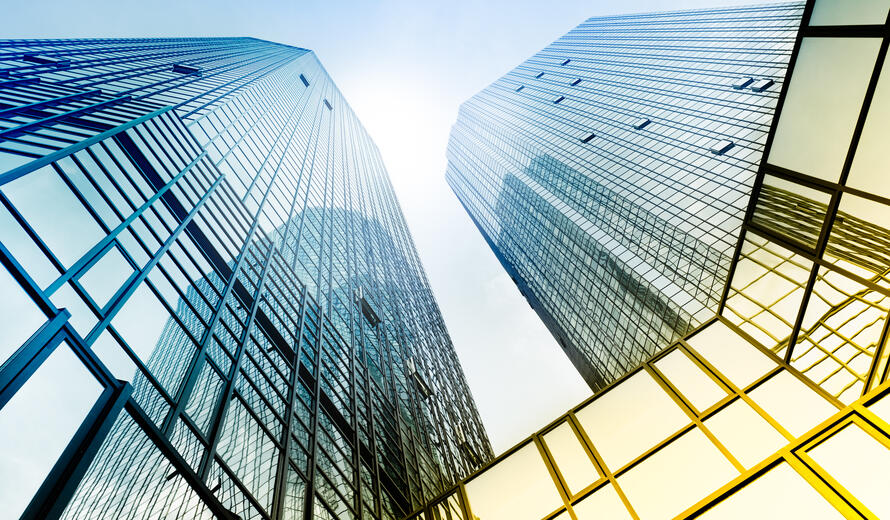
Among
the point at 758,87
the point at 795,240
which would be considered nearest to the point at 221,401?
the point at 795,240

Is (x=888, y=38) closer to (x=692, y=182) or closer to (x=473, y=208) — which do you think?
(x=692, y=182)

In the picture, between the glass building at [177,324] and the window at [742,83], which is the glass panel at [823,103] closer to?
the glass building at [177,324]

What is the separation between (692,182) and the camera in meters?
48.2

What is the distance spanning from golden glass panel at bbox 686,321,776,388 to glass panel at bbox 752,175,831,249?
8.99 ft

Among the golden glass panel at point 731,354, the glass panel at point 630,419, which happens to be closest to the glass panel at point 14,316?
the glass panel at point 630,419

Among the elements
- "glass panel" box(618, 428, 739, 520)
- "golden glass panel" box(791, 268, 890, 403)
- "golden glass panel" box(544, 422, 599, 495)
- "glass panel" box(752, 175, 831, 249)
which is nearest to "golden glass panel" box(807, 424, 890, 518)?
"glass panel" box(618, 428, 739, 520)

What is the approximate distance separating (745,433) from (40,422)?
38.8 ft

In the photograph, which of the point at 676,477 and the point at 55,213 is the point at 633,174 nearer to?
the point at 676,477

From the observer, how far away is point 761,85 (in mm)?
52625

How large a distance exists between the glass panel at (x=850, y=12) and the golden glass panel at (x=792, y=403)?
6774 mm

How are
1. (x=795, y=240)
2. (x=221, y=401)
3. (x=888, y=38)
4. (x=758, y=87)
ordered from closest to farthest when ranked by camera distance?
(x=888, y=38) < (x=795, y=240) < (x=221, y=401) < (x=758, y=87)

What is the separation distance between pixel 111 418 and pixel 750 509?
10.5 metres

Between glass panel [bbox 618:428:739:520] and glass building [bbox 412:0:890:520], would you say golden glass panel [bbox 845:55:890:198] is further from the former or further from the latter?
glass panel [bbox 618:428:739:520]

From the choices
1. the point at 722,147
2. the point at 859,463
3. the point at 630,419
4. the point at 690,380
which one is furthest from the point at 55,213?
the point at 722,147
